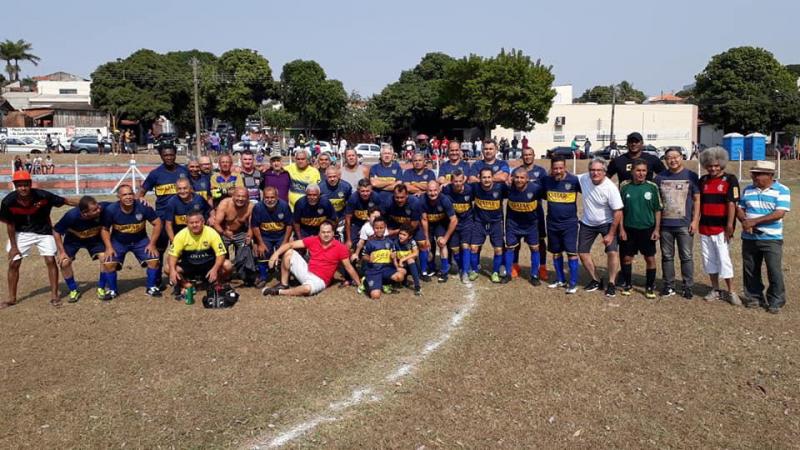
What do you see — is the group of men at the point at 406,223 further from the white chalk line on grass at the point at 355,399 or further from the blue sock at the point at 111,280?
the white chalk line on grass at the point at 355,399

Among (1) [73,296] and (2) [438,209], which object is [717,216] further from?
(1) [73,296]

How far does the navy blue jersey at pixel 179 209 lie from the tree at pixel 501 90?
143ft

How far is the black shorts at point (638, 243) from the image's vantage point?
782cm

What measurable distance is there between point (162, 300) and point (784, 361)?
7.04 metres

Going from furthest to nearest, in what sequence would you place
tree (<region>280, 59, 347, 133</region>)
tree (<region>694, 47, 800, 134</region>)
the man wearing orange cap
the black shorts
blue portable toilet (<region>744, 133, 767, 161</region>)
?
1. tree (<region>694, 47, 800, 134</region>)
2. tree (<region>280, 59, 347, 133</region>)
3. blue portable toilet (<region>744, 133, 767, 161</region>)
4. the black shorts
5. the man wearing orange cap

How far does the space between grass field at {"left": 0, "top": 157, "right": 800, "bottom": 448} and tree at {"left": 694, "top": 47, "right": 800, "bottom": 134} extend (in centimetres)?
5688

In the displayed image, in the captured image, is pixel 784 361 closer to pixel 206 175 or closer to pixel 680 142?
pixel 206 175

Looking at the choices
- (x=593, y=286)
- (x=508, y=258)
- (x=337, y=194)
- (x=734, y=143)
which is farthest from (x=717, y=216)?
(x=734, y=143)

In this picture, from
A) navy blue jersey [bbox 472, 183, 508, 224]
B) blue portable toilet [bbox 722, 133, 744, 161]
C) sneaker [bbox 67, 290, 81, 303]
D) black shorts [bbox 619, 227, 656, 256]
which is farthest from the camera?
blue portable toilet [bbox 722, 133, 744, 161]

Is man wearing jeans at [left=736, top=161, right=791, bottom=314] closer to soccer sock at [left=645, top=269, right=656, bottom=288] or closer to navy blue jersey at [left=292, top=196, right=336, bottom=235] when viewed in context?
soccer sock at [left=645, top=269, right=656, bottom=288]

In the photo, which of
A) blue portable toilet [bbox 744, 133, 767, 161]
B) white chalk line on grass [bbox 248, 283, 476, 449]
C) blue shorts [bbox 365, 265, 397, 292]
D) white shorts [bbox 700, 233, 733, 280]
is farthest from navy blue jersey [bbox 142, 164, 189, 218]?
blue portable toilet [bbox 744, 133, 767, 161]

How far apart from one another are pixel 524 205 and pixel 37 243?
649 centimetres

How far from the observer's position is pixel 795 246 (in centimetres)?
1147

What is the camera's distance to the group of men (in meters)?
7.62
